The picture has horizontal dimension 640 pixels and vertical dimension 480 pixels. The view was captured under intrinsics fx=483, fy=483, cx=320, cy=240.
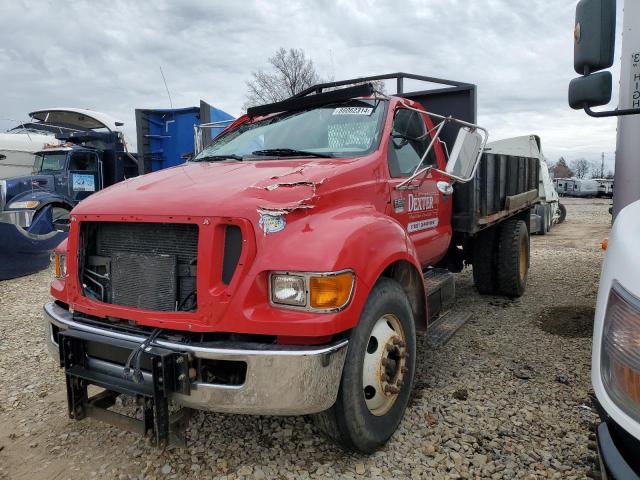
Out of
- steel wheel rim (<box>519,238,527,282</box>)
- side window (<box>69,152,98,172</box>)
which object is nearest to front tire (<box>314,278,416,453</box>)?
steel wheel rim (<box>519,238,527,282</box>)

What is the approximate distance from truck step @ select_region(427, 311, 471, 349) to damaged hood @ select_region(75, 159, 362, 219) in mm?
1707

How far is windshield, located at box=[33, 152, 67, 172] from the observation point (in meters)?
12.1

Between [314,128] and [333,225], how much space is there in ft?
4.41

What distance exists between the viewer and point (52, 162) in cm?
1220

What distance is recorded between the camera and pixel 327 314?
2254 mm

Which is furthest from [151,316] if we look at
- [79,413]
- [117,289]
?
[79,413]

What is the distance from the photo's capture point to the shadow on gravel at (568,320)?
4.82 metres

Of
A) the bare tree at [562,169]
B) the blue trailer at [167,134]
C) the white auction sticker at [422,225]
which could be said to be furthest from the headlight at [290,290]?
the bare tree at [562,169]

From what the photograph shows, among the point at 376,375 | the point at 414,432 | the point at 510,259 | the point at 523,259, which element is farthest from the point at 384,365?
the point at 523,259

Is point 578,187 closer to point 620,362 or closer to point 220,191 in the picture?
point 220,191

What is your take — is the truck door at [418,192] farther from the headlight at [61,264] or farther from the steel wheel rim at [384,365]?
the headlight at [61,264]

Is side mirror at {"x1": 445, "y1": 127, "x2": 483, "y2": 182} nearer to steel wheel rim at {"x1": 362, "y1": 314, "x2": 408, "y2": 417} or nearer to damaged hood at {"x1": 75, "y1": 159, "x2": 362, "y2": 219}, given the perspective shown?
damaged hood at {"x1": 75, "y1": 159, "x2": 362, "y2": 219}

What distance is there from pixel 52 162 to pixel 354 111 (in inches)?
437

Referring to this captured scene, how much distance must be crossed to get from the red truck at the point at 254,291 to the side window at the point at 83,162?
10.3m
